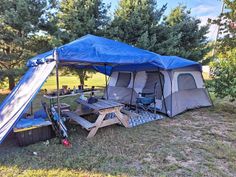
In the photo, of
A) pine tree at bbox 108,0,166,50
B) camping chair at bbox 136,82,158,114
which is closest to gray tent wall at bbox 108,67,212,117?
camping chair at bbox 136,82,158,114

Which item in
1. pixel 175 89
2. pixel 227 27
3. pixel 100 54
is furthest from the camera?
pixel 227 27

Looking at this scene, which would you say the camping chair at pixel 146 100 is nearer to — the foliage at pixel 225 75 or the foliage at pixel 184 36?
the foliage at pixel 225 75

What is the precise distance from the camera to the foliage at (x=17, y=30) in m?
8.40

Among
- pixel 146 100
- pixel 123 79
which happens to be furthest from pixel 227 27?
pixel 146 100

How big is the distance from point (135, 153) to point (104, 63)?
7.09 ft

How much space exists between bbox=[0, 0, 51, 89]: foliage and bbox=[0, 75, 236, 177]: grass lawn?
5.69 meters

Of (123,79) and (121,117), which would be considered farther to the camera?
(123,79)

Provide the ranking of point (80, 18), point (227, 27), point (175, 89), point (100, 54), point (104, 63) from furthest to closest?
point (80, 18) → point (227, 27) → point (175, 89) → point (104, 63) → point (100, 54)

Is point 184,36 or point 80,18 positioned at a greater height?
point 80,18

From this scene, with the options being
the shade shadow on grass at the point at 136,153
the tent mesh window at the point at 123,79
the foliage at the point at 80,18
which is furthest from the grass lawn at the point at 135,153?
the foliage at the point at 80,18

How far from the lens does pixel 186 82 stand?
6027 mm

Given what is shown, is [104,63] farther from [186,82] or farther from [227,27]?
[227,27]

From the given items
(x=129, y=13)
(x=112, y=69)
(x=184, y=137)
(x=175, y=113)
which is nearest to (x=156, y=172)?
(x=184, y=137)

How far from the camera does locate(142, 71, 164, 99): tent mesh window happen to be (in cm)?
Answer: 591
